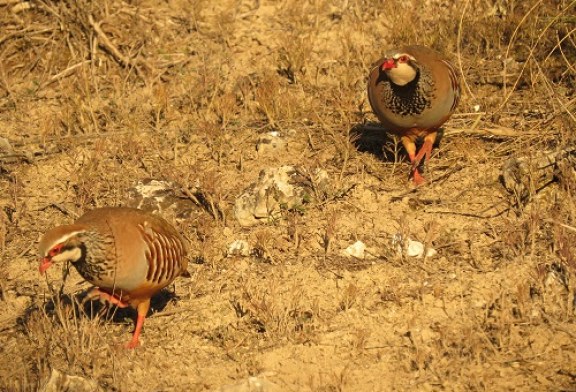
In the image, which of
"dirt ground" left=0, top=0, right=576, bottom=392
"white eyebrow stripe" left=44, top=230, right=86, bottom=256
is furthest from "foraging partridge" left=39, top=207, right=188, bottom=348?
"dirt ground" left=0, top=0, right=576, bottom=392

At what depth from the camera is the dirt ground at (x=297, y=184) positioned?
4328 mm

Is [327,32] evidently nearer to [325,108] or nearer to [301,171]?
[325,108]

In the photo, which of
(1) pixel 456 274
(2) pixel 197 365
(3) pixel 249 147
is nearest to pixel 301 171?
(3) pixel 249 147

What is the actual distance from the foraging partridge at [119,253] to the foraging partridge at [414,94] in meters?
1.79

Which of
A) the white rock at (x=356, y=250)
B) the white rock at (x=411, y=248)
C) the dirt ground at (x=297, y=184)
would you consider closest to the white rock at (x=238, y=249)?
the dirt ground at (x=297, y=184)

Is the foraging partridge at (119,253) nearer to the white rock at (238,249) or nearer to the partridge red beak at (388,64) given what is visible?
the white rock at (238,249)

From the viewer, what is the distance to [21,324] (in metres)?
4.88

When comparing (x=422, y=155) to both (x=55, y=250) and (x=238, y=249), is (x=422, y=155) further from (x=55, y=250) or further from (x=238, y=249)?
(x=55, y=250)

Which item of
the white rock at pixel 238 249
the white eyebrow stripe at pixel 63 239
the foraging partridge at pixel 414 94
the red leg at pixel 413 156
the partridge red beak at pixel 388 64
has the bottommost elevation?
the white rock at pixel 238 249

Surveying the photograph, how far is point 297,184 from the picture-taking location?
5.62 m

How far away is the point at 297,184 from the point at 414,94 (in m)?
0.92

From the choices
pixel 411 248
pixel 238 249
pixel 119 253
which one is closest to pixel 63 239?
pixel 119 253

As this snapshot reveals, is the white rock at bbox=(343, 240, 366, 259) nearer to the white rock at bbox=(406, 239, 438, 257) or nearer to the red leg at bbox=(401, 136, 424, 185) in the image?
the white rock at bbox=(406, 239, 438, 257)

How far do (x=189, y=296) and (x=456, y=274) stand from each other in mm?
1481
